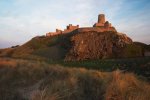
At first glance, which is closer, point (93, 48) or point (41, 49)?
point (93, 48)

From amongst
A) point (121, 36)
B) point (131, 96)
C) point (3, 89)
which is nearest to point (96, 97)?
point (131, 96)

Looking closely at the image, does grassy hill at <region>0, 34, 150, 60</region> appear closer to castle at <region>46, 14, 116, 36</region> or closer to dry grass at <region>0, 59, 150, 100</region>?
castle at <region>46, 14, 116, 36</region>

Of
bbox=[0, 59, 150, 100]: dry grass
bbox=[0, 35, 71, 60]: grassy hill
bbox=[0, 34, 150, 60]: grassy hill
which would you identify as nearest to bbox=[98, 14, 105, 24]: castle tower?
bbox=[0, 35, 71, 60]: grassy hill

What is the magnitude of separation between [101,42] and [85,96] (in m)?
64.5

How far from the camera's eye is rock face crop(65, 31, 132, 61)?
72062 mm

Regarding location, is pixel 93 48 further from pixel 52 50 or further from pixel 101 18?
pixel 101 18

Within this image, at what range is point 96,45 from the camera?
76500 mm

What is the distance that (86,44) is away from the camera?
76750 mm

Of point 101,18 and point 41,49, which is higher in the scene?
point 101,18

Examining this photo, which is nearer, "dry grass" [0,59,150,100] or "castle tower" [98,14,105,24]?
"dry grass" [0,59,150,100]

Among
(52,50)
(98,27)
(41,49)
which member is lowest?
(52,50)

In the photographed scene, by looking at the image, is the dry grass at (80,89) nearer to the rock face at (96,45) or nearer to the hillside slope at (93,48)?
the hillside slope at (93,48)

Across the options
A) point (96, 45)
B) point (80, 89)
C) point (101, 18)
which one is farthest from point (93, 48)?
point (80, 89)

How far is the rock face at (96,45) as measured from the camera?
7206 centimetres
